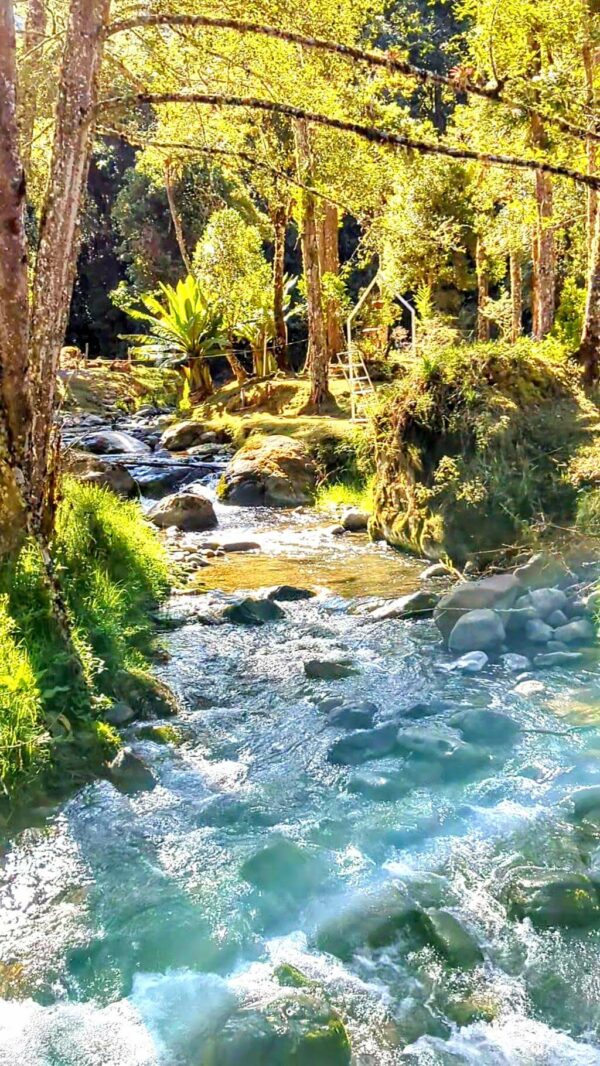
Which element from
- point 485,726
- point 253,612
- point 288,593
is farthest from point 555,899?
point 288,593

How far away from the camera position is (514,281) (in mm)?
16938

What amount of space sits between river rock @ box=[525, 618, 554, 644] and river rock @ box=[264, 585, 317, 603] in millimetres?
2199

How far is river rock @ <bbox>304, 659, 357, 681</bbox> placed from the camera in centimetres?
571

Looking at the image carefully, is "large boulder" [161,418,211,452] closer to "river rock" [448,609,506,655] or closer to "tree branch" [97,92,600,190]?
"river rock" [448,609,506,655]

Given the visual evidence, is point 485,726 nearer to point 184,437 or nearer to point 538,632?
point 538,632

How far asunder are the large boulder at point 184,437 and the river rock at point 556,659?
41.9ft

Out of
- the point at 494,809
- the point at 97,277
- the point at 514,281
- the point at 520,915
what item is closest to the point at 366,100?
the point at 494,809

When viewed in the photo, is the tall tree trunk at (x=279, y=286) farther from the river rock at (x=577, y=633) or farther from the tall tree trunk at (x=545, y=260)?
the river rock at (x=577, y=633)

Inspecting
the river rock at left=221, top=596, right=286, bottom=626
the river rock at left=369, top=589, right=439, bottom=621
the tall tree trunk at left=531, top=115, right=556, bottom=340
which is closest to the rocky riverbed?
the river rock at left=369, top=589, right=439, bottom=621

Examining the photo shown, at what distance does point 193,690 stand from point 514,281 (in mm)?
13949

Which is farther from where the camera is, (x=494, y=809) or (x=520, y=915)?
(x=494, y=809)

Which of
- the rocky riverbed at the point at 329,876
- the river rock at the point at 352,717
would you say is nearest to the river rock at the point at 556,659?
the rocky riverbed at the point at 329,876

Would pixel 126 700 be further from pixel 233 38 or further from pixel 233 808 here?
pixel 233 38

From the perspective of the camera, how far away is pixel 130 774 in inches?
170
